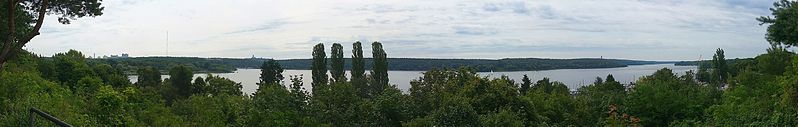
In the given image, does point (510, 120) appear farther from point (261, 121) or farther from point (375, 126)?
point (261, 121)

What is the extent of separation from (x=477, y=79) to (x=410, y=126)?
15.7 ft

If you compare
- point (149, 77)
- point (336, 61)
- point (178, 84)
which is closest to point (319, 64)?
point (336, 61)

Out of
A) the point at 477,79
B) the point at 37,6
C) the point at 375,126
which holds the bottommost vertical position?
the point at 375,126

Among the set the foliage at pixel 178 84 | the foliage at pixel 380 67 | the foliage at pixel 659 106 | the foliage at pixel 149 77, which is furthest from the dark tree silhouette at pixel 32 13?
the foliage at pixel 149 77

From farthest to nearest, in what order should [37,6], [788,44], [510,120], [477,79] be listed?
[477,79] < [510,120] < [788,44] < [37,6]

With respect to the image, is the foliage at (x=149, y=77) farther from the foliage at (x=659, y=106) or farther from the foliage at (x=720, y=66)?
the foliage at (x=720, y=66)

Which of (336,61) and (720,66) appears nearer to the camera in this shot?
(336,61)

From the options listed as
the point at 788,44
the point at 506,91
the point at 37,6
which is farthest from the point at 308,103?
the point at 788,44

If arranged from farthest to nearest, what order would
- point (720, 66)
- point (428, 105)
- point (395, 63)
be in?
point (395, 63), point (720, 66), point (428, 105)

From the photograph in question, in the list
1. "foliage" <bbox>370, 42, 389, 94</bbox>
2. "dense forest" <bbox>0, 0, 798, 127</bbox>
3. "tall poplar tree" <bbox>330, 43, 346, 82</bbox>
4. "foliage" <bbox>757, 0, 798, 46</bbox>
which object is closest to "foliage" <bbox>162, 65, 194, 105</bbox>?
"tall poplar tree" <bbox>330, 43, 346, 82</bbox>

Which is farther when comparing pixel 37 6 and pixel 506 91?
pixel 506 91

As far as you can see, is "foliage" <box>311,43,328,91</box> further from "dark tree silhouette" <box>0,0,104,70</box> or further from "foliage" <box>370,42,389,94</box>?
"dark tree silhouette" <box>0,0,104,70</box>

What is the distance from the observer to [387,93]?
2320 centimetres

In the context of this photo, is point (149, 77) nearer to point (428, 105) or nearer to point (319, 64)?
point (319, 64)
